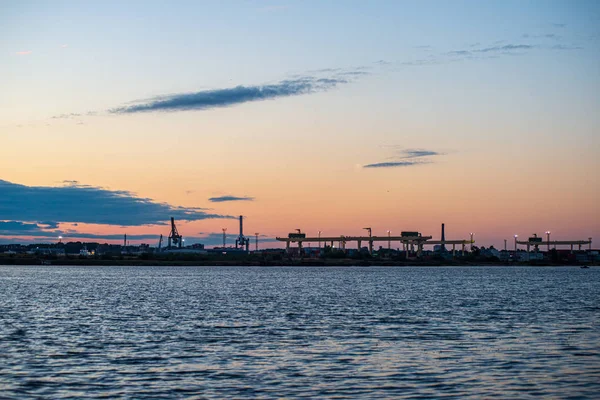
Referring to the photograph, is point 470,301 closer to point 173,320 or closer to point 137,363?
point 173,320

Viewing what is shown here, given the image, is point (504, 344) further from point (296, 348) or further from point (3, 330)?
point (3, 330)

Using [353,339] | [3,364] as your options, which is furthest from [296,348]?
[3,364]

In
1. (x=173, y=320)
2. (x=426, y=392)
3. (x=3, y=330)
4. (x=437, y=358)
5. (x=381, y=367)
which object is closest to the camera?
(x=426, y=392)

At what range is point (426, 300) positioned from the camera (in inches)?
3125

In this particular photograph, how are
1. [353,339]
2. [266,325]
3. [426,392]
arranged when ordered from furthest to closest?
[266,325]
[353,339]
[426,392]

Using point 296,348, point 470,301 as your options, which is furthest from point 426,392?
point 470,301

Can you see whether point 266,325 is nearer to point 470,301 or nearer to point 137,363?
point 137,363

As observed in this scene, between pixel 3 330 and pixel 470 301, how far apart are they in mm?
46683

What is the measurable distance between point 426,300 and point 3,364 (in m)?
53.1

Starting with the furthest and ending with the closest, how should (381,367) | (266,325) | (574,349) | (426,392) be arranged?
1. (266,325)
2. (574,349)
3. (381,367)
4. (426,392)

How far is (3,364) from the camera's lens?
108 feet

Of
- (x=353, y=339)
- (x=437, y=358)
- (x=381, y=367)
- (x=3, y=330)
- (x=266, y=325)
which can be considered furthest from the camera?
(x=266, y=325)

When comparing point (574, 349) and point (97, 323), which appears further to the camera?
point (97, 323)

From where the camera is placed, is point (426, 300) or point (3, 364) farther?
point (426, 300)
